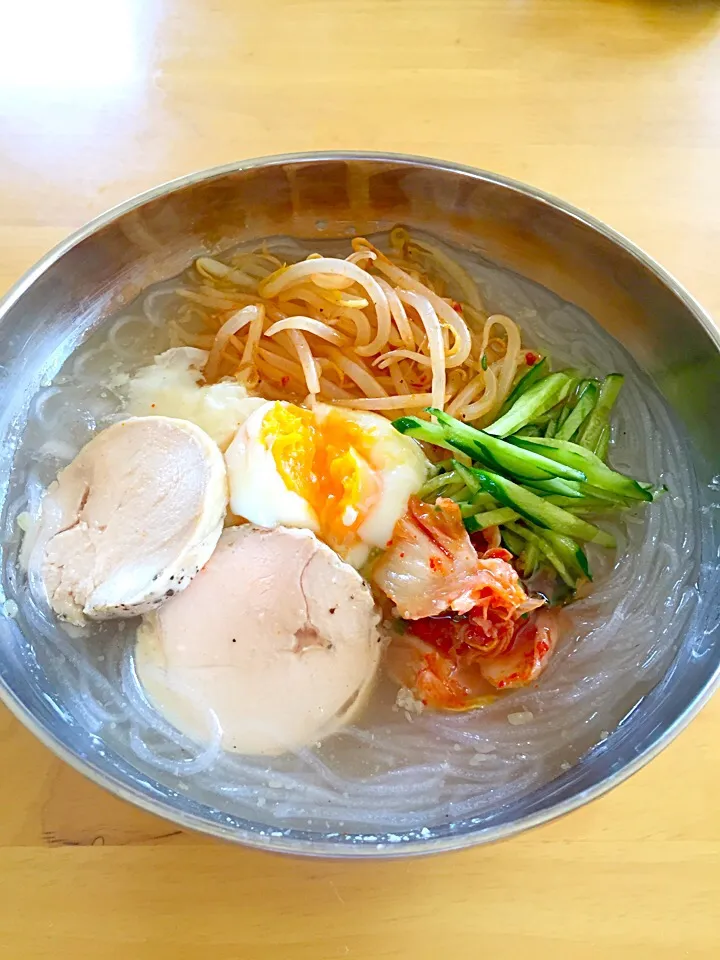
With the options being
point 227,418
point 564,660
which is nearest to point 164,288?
point 227,418

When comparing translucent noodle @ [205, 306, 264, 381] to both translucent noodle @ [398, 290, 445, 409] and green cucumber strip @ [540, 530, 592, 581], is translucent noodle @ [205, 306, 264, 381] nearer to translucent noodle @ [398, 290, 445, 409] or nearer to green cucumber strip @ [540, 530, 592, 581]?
translucent noodle @ [398, 290, 445, 409]

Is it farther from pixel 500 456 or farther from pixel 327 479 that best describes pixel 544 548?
pixel 327 479

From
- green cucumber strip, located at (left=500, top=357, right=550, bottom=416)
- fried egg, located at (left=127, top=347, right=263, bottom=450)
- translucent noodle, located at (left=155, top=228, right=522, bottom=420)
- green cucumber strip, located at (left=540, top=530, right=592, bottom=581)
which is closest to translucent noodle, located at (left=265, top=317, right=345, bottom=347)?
translucent noodle, located at (left=155, top=228, right=522, bottom=420)

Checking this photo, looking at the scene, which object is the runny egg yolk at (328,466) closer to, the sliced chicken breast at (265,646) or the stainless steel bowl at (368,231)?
the sliced chicken breast at (265,646)

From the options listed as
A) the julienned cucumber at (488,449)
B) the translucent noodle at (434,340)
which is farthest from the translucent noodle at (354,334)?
the julienned cucumber at (488,449)

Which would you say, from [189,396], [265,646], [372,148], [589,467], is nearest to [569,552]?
[589,467]
